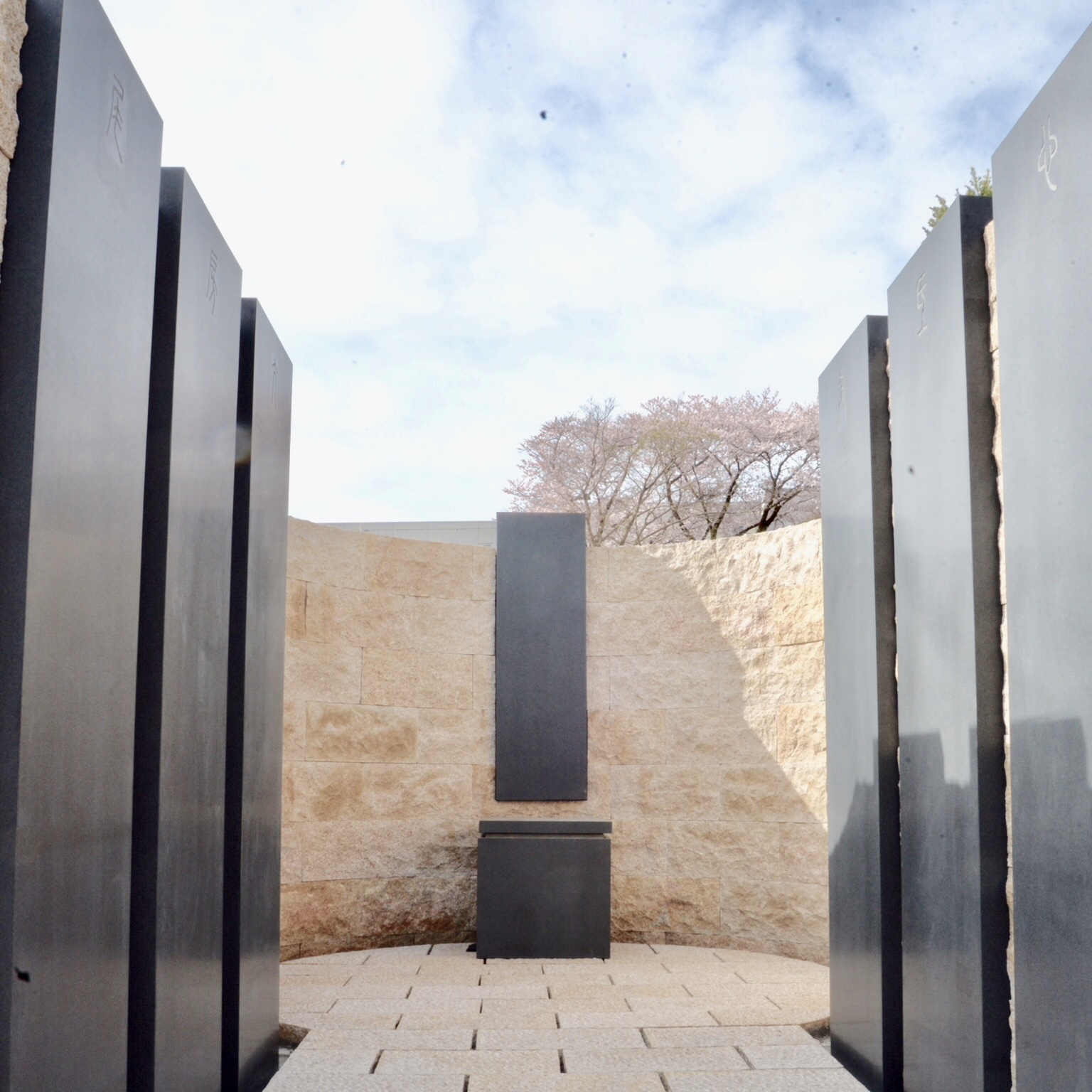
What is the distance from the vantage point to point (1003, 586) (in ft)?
9.40

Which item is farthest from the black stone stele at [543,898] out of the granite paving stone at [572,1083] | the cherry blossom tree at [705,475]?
the cherry blossom tree at [705,475]

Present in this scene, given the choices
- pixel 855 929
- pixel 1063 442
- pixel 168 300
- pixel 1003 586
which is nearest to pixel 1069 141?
pixel 1063 442

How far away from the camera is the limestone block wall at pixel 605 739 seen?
6.16 metres

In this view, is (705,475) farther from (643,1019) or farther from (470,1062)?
(470,1062)

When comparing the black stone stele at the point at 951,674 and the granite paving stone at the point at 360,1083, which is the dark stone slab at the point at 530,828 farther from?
the black stone stele at the point at 951,674

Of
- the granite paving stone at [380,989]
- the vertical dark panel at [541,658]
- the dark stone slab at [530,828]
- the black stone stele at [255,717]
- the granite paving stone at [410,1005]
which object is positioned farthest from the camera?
the vertical dark panel at [541,658]

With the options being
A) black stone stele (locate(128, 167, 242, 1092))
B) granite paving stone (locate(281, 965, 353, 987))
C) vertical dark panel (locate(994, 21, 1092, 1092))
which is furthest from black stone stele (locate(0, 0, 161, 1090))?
granite paving stone (locate(281, 965, 353, 987))

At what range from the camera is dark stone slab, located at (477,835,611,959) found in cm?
590

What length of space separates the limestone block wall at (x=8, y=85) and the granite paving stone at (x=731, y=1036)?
11.8ft

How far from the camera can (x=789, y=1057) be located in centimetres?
398

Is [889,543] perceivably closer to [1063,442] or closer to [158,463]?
[1063,442]

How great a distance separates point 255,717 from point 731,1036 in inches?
86.6

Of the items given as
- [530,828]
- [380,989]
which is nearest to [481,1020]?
[380,989]

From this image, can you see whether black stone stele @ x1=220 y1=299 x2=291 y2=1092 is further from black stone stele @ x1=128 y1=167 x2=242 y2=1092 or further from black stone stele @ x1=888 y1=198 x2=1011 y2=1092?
black stone stele @ x1=888 y1=198 x2=1011 y2=1092
